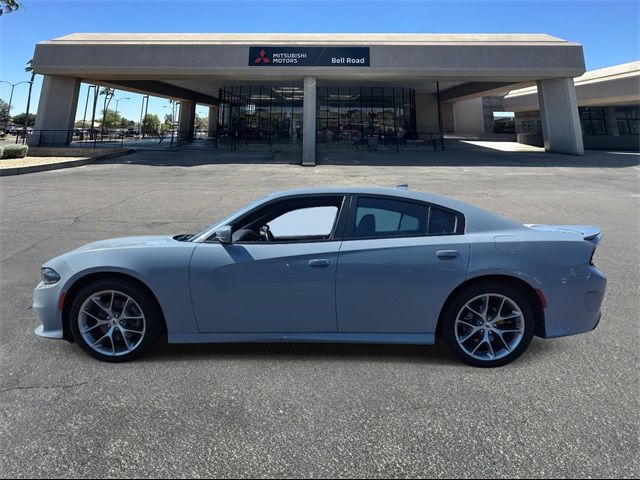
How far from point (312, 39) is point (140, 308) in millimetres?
25021

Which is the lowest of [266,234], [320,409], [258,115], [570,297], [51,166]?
[320,409]

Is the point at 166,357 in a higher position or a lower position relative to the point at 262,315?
lower

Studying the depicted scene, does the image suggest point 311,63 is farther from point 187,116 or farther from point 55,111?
point 187,116

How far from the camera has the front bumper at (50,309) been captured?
3.20 metres

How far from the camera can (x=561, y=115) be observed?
2528cm

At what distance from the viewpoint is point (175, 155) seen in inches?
1002

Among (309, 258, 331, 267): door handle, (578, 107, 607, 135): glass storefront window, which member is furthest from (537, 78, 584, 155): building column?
A: (309, 258, 331, 267): door handle

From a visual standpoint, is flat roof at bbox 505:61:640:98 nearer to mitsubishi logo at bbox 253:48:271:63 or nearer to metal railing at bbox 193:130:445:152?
metal railing at bbox 193:130:445:152

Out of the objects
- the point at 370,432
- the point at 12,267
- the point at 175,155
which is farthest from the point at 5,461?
the point at 175,155

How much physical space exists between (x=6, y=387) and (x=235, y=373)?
1648 mm

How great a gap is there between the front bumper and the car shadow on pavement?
746mm

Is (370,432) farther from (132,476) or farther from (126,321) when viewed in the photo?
(126,321)

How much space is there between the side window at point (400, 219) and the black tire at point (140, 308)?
174cm

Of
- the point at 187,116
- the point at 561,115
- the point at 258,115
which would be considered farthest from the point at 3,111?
the point at 561,115
